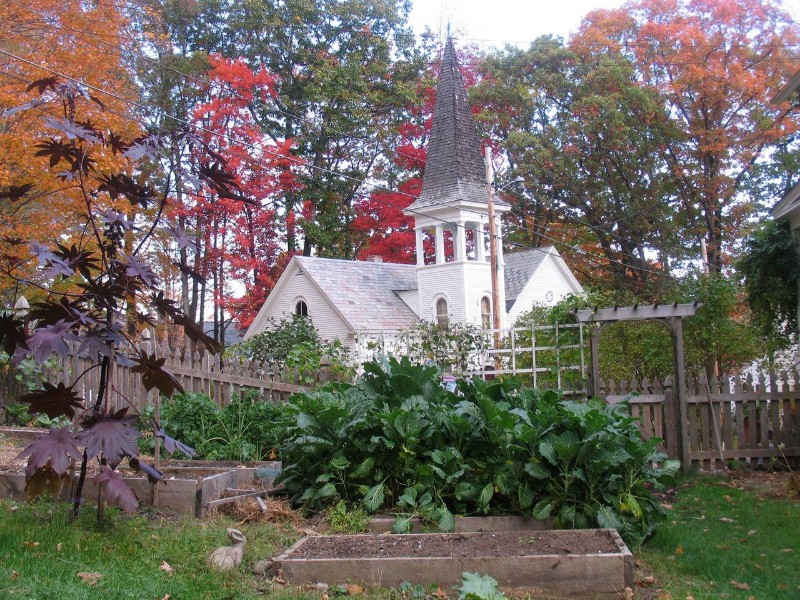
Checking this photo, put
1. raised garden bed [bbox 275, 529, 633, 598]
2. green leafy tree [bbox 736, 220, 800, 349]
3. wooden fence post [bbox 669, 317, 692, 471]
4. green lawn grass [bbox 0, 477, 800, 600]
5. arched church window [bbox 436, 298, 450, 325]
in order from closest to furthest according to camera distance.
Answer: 1. green lawn grass [bbox 0, 477, 800, 600]
2. raised garden bed [bbox 275, 529, 633, 598]
3. wooden fence post [bbox 669, 317, 692, 471]
4. green leafy tree [bbox 736, 220, 800, 349]
5. arched church window [bbox 436, 298, 450, 325]

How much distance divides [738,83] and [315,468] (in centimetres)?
2719

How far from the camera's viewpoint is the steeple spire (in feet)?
91.7

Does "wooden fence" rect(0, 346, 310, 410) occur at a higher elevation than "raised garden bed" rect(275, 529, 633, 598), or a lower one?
higher

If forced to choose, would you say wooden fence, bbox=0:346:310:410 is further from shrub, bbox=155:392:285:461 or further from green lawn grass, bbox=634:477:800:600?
green lawn grass, bbox=634:477:800:600

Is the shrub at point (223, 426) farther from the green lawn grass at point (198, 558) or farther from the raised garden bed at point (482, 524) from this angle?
the raised garden bed at point (482, 524)

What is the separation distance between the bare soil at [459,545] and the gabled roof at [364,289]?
2015cm

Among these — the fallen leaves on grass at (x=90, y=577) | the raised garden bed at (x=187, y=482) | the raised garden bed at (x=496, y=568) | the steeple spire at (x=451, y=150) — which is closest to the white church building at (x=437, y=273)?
the steeple spire at (x=451, y=150)

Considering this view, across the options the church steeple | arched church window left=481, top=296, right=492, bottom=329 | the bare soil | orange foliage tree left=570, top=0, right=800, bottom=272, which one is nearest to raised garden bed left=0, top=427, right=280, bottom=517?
the bare soil

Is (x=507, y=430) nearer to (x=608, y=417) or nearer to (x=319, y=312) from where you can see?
(x=608, y=417)

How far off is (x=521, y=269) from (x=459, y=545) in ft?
86.9

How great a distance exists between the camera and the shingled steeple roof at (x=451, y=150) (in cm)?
2794

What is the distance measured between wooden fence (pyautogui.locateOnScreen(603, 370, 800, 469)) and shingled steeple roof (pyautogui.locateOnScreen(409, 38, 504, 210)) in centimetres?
1807

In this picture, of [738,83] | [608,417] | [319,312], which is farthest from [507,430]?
[738,83]

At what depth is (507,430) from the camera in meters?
6.04
